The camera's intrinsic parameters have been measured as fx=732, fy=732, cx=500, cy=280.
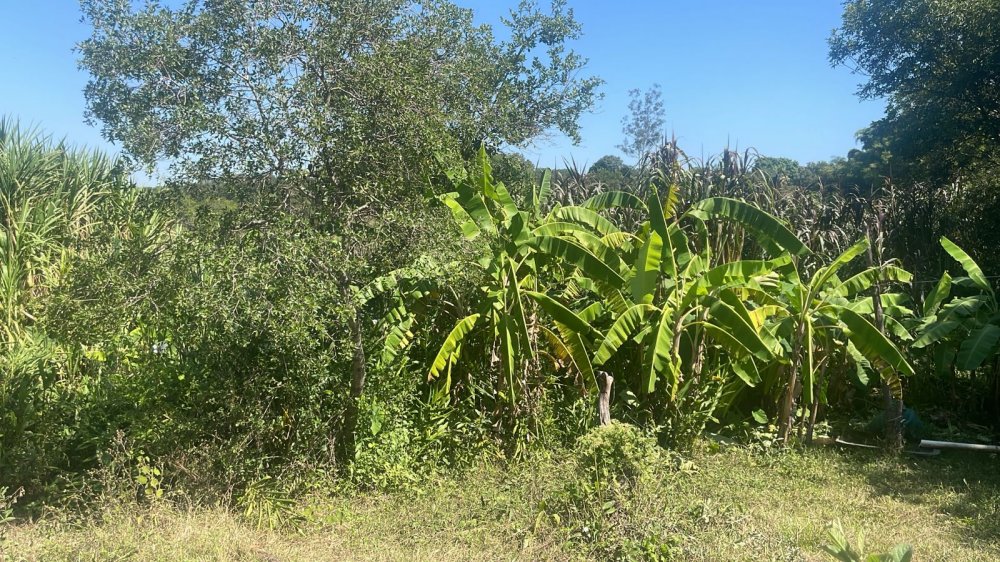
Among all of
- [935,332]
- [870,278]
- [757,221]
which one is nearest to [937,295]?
[935,332]

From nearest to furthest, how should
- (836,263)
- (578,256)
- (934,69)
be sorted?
(578,256), (836,263), (934,69)

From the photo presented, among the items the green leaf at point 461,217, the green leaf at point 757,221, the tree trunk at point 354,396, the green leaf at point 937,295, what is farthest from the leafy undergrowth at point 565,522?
the green leaf at point 937,295

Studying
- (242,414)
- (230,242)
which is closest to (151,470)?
(242,414)

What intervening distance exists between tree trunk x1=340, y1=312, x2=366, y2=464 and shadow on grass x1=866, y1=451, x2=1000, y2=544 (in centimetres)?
442

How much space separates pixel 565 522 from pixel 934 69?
954 centimetres

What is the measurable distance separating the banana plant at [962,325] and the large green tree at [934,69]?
345 centimetres

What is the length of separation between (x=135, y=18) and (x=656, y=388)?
537 centimetres

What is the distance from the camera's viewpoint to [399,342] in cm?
604

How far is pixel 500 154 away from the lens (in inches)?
338

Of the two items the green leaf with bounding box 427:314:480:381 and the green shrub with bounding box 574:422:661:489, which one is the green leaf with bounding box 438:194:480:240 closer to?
the green leaf with bounding box 427:314:480:381

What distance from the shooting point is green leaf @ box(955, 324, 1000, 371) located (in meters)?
7.24

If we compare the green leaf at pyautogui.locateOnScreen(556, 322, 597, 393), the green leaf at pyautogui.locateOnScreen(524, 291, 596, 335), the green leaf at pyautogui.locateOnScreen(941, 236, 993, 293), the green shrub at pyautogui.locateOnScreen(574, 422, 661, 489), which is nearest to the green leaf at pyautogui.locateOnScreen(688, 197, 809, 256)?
the green leaf at pyautogui.locateOnScreen(524, 291, 596, 335)

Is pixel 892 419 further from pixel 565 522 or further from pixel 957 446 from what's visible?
pixel 565 522

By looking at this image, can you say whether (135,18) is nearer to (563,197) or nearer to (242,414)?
(242,414)
